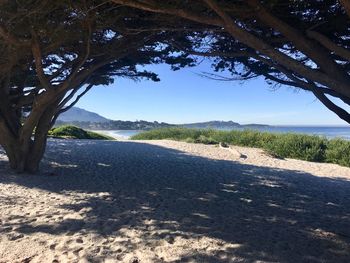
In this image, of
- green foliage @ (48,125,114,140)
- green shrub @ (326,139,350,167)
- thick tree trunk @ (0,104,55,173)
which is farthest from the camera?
green foliage @ (48,125,114,140)

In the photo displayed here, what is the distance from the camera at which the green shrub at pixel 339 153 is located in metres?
18.3

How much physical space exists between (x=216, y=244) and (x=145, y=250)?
88cm

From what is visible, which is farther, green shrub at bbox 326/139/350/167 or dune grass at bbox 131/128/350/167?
dune grass at bbox 131/128/350/167

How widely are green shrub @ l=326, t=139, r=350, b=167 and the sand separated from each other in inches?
194

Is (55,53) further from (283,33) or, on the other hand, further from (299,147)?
(299,147)

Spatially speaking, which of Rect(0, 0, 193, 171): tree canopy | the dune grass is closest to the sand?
Rect(0, 0, 193, 171): tree canopy

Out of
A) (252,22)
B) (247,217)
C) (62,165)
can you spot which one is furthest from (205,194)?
(62,165)

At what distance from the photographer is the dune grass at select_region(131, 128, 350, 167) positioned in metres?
19.3

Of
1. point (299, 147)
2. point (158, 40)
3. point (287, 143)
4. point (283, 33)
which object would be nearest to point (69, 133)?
point (287, 143)

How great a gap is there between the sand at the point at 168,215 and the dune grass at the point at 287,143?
581 cm

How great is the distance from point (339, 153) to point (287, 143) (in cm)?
281

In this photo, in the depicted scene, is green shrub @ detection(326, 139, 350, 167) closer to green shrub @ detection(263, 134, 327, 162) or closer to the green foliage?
green shrub @ detection(263, 134, 327, 162)

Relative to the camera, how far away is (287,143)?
A: 21203mm

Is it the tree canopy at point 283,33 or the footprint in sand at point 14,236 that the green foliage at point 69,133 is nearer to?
the tree canopy at point 283,33
